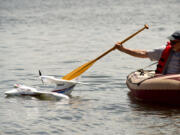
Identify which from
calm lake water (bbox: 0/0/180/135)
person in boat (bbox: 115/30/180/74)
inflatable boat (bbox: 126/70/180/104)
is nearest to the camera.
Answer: calm lake water (bbox: 0/0/180/135)

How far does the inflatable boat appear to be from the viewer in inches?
351

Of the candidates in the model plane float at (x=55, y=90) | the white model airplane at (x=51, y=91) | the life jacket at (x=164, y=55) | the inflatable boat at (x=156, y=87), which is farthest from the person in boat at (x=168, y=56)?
the white model airplane at (x=51, y=91)

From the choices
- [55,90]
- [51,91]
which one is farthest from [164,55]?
[51,91]

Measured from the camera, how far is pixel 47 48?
63.8 ft

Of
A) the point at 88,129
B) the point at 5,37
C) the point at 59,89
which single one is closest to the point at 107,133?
the point at 88,129

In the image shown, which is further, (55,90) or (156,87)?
(55,90)

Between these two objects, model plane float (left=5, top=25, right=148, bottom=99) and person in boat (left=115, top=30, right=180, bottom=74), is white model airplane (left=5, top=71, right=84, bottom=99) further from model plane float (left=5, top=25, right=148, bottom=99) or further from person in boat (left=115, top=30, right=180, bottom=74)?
person in boat (left=115, top=30, right=180, bottom=74)

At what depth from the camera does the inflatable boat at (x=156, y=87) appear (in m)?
8.92

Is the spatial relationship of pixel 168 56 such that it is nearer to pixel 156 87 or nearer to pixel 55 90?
pixel 156 87

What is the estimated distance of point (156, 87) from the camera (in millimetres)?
9156

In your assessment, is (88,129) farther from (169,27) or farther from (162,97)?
(169,27)

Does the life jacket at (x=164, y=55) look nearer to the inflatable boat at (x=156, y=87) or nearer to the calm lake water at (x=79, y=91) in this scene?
the inflatable boat at (x=156, y=87)

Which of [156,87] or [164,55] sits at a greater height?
[164,55]

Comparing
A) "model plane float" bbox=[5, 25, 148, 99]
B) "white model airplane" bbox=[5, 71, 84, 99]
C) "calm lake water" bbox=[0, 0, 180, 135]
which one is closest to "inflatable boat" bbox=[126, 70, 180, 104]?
"calm lake water" bbox=[0, 0, 180, 135]
